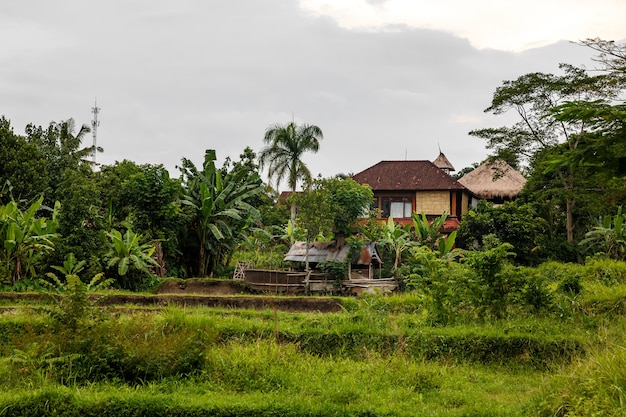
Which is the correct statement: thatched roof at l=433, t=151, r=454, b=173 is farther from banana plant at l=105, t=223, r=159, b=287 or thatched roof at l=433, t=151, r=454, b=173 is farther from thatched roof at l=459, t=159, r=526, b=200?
banana plant at l=105, t=223, r=159, b=287

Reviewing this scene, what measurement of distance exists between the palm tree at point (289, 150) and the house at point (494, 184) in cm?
986

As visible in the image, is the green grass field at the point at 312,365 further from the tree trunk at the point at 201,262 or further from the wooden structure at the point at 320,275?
the tree trunk at the point at 201,262

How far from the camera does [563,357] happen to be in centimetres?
972

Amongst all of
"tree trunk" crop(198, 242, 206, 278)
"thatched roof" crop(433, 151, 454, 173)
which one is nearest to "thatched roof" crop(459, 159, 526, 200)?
"thatched roof" crop(433, 151, 454, 173)

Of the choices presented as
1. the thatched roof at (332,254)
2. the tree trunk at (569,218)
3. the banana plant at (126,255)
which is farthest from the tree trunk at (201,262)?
the tree trunk at (569,218)

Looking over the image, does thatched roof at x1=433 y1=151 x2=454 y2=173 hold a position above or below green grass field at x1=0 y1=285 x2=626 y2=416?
→ above

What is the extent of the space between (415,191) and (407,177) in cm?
114

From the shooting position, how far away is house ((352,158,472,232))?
3612 cm

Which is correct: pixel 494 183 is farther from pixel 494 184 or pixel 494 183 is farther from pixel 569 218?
pixel 569 218

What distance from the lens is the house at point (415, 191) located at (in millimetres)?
36125

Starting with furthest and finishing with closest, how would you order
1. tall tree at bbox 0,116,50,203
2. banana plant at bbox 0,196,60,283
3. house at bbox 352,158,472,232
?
1. house at bbox 352,158,472,232
2. tall tree at bbox 0,116,50,203
3. banana plant at bbox 0,196,60,283

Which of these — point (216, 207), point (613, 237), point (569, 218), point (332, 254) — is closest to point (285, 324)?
point (332, 254)

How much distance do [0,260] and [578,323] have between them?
532 inches

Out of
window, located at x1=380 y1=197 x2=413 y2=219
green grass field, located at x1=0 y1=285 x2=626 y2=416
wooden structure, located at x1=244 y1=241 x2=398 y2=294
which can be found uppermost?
window, located at x1=380 y1=197 x2=413 y2=219
